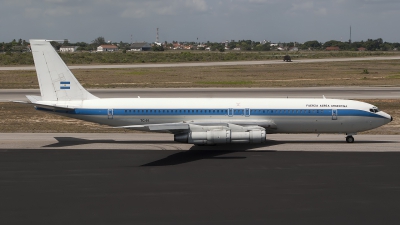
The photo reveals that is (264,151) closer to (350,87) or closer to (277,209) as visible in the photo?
(277,209)

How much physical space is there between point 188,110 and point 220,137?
4.61 m

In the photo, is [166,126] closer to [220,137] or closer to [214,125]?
[214,125]

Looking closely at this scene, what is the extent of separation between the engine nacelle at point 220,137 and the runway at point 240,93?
31.8 metres

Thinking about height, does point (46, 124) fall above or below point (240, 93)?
below

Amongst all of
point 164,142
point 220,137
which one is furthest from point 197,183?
point 164,142

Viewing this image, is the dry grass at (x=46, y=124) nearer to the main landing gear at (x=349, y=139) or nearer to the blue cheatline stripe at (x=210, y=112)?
the main landing gear at (x=349, y=139)

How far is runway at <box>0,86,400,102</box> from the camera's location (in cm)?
6762

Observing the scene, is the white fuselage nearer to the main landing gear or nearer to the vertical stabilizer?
the vertical stabilizer

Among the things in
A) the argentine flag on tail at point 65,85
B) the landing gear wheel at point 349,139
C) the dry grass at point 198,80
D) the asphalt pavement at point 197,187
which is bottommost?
the asphalt pavement at point 197,187

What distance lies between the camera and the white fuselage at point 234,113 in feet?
127

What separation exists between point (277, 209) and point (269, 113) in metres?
16.6

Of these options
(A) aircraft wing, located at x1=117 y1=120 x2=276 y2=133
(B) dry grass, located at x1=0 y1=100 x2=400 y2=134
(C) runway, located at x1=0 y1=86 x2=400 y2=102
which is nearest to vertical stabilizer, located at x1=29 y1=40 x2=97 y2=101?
(A) aircraft wing, located at x1=117 y1=120 x2=276 y2=133

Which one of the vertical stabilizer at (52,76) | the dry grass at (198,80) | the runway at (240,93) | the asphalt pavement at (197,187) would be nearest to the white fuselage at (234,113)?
the vertical stabilizer at (52,76)

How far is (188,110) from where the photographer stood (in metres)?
39.0
